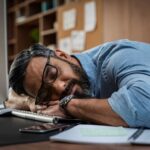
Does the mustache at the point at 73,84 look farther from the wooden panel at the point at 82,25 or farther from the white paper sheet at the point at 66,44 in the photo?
the white paper sheet at the point at 66,44

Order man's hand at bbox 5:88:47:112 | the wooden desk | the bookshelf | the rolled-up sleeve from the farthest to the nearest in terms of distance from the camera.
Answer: the bookshelf
man's hand at bbox 5:88:47:112
the rolled-up sleeve
the wooden desk

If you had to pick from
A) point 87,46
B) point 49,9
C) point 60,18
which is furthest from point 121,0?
point 49,9

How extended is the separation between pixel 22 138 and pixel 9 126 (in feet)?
0.65

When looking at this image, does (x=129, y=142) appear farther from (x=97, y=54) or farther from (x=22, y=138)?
(x=97, y=54)

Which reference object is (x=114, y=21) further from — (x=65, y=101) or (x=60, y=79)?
(x=65, y=101)

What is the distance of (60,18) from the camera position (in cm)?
424

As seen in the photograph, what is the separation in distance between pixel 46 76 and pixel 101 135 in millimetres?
505

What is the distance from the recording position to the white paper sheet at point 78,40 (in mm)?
3840

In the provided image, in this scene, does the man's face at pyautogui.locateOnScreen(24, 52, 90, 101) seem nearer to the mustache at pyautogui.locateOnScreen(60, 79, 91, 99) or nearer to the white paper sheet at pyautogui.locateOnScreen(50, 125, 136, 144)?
the mustache at pyautogui.locateOnScreen(60, 79, 91, 99)

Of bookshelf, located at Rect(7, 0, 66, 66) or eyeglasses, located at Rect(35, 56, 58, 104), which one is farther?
bookshelf, located at Rect(7, 0, 66, 66)

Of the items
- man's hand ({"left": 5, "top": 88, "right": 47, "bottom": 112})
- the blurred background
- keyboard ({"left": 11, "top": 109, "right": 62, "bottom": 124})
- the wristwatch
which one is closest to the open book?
keyboard ({"left": 11, "top": 109, "right": 62, "bottom": 124})

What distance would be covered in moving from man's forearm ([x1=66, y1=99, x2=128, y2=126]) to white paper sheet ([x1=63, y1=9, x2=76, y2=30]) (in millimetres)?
2912

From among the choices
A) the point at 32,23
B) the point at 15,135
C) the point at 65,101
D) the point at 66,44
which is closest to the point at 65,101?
the point at 65,101

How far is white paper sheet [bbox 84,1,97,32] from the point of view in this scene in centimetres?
371
